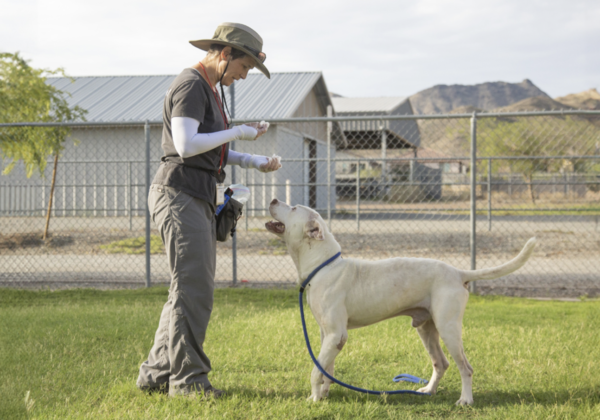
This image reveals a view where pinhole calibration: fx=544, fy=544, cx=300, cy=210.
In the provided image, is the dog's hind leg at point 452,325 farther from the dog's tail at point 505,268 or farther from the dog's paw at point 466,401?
the dog's tail at point 505,268

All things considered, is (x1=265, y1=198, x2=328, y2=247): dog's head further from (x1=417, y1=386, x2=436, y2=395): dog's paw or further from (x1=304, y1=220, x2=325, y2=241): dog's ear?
(x1=417, y1=386, x2=436, y2=395): dog's paw

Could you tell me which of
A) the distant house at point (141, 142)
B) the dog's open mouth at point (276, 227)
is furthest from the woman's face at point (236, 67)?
the distant house at point (141, 142)

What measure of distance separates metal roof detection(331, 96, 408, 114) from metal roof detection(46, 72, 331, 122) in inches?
403

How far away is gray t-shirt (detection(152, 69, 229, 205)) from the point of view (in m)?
2.95

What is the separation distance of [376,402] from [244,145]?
12566 mm

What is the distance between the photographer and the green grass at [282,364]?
2949 mm

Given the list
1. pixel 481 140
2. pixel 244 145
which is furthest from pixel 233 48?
pixel 481 140

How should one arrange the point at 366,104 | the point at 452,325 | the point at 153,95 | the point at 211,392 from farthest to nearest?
1. the point at 366,104
2. the point at 153,95
3. the point at 211,392
4. the point at 452,325

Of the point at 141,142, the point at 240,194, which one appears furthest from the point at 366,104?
the point at 240,194

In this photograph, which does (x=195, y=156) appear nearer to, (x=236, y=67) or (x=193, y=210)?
(x=193, y=210)

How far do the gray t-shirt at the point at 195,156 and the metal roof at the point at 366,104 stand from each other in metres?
28.3

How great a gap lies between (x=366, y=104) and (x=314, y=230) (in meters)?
33.0

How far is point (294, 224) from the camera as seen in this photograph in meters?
3.16

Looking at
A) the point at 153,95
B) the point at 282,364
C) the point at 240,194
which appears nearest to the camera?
the point at 240,194
